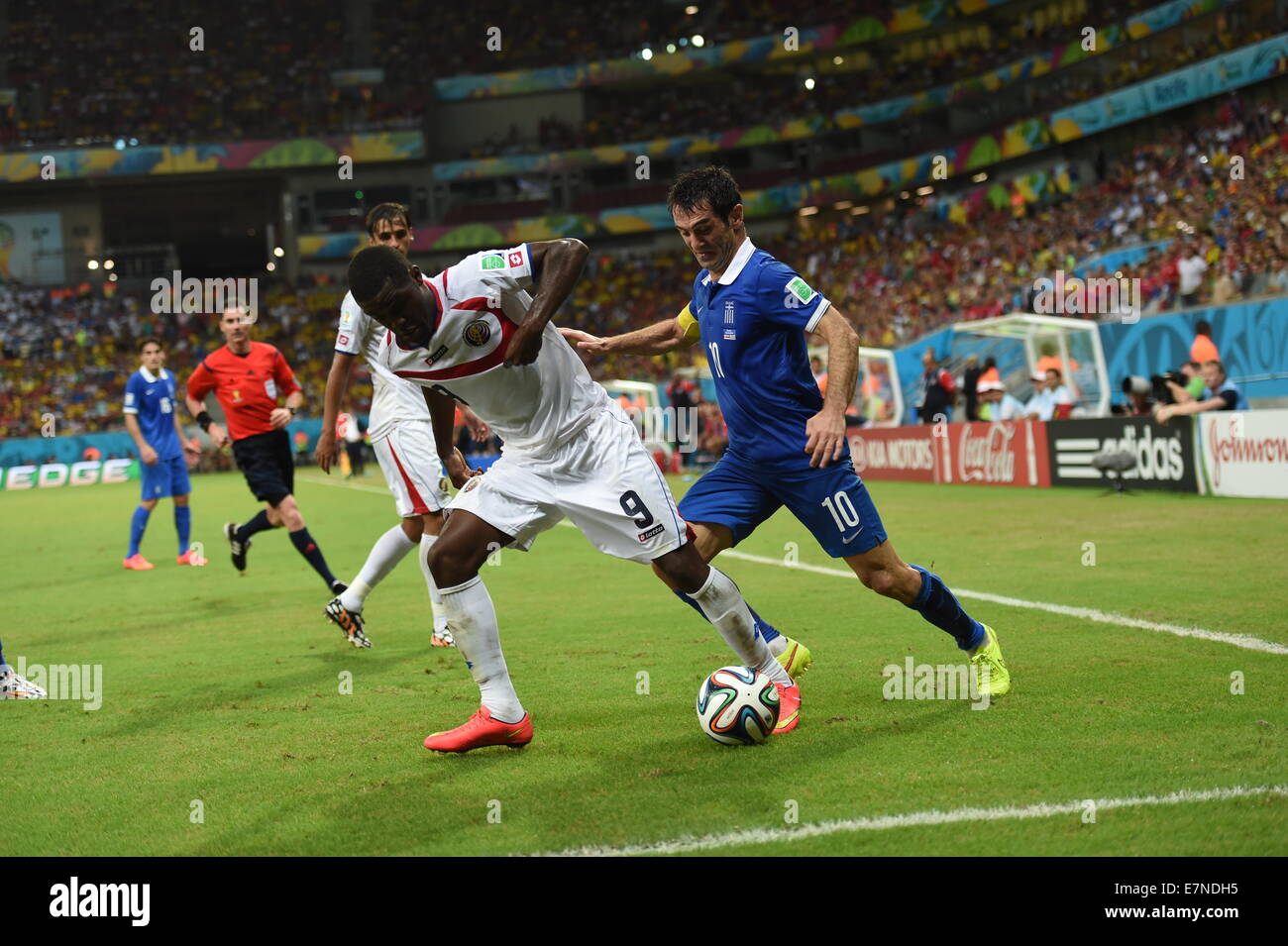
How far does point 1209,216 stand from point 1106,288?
278cm

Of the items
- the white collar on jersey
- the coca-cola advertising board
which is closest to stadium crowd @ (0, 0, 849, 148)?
the coca-cola advertising board

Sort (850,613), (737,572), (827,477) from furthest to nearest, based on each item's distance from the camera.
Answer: (737,572) → (850,613) → (827,477)

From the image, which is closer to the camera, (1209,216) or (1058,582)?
(1058,582)

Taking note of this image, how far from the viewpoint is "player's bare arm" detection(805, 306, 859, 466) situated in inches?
197

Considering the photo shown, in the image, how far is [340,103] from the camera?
2399 inches

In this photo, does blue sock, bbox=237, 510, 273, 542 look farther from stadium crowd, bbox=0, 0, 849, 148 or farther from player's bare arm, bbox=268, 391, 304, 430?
stadium crowd, bbox=0, 0, 849, 148

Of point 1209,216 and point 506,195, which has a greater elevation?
point 506,195

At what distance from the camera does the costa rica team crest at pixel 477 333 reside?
485cm

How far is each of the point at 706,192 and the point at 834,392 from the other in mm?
1026

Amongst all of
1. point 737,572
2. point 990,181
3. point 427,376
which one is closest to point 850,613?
point 737,572

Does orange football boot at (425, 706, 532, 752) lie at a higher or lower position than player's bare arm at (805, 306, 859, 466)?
lower

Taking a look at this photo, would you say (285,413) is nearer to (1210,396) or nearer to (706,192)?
(706,192)

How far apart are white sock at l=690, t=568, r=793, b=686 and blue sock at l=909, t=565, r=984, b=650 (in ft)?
2.31
